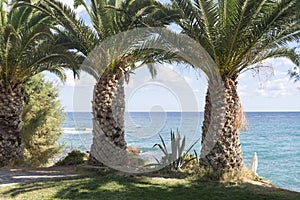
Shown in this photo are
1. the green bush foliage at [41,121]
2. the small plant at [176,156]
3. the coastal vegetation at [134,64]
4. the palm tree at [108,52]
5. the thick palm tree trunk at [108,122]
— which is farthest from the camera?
the green bush foliage at [41,121]

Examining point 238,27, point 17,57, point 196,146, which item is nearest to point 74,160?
point 17,57

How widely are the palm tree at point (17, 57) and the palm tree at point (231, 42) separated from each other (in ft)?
13.4

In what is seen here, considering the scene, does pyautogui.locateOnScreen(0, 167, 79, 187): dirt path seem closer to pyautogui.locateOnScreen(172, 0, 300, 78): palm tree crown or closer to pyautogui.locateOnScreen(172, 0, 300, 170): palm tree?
pyautogui.locateOnScreen(172, 0, 300, 170): palm tree

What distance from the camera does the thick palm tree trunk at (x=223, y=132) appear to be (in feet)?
29.3

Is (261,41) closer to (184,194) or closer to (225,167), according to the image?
(225,167)

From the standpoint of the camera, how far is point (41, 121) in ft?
58.2

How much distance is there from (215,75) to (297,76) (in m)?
2.09

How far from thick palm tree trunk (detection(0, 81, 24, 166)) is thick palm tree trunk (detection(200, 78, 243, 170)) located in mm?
6237

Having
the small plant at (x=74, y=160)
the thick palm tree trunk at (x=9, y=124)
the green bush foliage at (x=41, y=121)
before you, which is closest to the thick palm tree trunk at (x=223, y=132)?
the small plant at (x=74, y=160)

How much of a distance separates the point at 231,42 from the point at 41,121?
40.0 ft

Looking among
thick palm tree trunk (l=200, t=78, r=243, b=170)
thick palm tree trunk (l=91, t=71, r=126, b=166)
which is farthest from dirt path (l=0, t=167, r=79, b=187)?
thick palm tree trunk (l=200, t=78, r=243, b=170)

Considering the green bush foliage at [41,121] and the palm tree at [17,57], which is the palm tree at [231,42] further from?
the green bush foliage at [41,121]

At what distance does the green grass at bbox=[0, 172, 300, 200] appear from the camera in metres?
7.01

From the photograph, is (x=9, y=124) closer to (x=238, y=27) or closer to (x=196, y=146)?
(x=238, y=27)
